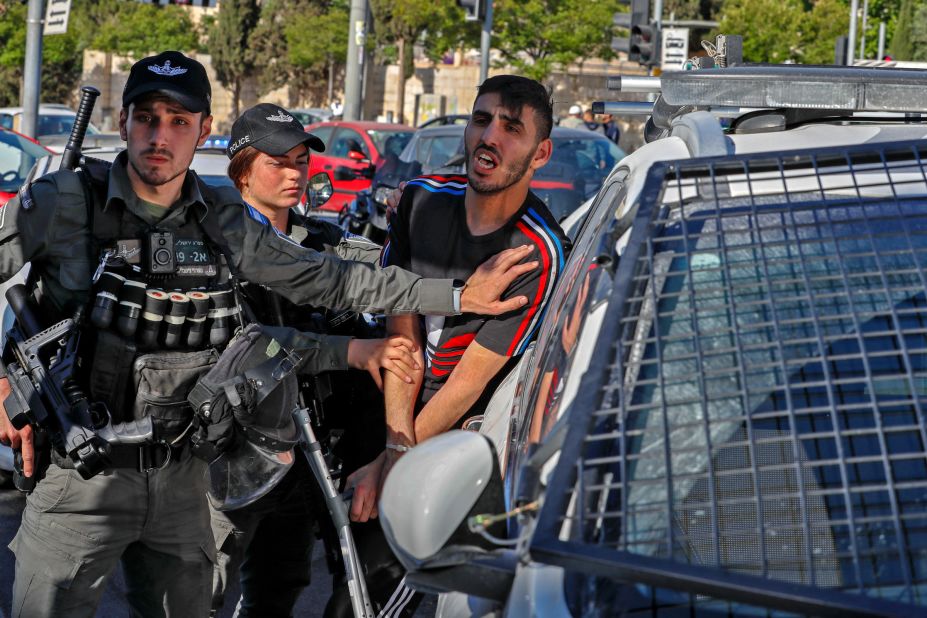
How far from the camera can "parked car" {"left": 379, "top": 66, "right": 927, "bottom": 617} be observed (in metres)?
1.82

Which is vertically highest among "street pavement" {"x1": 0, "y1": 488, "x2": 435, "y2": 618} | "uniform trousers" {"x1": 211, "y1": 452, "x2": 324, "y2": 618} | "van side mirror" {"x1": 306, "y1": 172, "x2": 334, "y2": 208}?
"van side mirror" {"x1": 306, "y1": 172, "x2": 334, "y2": 208}

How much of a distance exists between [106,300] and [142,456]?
1.37ft

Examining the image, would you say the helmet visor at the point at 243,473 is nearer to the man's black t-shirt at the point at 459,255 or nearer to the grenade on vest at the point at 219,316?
the grenade on vest at the point at 219,316

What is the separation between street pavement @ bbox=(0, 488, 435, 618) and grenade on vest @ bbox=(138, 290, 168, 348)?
2016 mm

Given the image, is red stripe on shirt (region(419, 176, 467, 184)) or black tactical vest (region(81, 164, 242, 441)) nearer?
black tactical vest (region(81, 164, 242, 441))

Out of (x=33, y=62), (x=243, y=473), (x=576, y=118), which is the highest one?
(x=576, y=118)

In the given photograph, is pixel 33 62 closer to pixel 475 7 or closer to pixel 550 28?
pixel 475 7

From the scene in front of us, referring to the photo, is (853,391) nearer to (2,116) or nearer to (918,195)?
(918,195)

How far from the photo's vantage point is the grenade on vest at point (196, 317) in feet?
10.3

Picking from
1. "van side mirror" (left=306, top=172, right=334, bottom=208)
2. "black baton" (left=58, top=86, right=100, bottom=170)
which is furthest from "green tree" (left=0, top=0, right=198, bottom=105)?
"black baton" (left=58, top=86, right=100, bottom=170)

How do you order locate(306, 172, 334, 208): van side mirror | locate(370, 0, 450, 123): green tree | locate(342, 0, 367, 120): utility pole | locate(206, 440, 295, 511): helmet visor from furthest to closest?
locate(370, 0, 450, 123): green tree < locate(342, 0, 367, 120): utility pole < locate(306, 172, 334, 208): van side mirror < locate(206, 440, 295, 511): helmet visor

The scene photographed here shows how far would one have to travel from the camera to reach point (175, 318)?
10.2ft

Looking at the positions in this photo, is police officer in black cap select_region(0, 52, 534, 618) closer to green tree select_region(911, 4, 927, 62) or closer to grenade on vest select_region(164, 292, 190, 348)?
grenade on vest select_region(164, 292, 190, 348)

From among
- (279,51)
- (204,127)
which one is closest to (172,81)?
(204,127)
